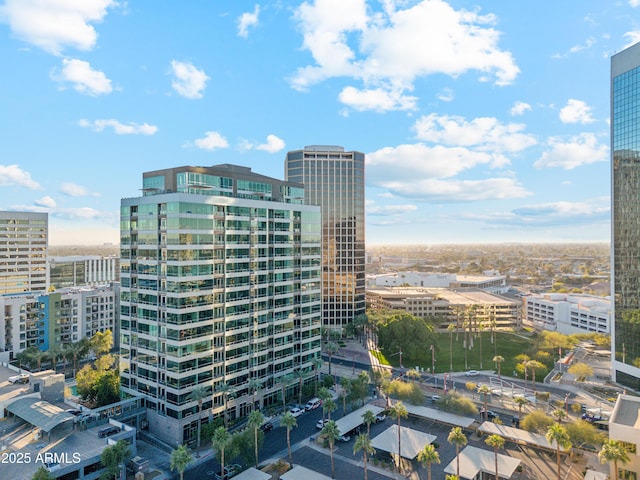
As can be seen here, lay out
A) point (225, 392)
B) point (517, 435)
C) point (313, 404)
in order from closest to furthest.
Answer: point (517, 435) < point (225, 392) < point (313, 404)

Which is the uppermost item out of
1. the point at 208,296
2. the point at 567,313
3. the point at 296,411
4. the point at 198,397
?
the point at 208,296

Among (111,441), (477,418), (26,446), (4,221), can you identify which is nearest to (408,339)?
(477,418)

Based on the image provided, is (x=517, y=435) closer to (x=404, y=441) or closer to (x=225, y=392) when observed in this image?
(x=404, y=441)

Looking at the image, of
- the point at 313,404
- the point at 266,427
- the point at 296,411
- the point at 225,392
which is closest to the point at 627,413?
the point at 313,404

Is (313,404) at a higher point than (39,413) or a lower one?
lower

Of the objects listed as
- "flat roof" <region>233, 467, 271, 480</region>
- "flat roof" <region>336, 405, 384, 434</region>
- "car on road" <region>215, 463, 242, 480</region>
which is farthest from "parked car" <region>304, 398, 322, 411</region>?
"flat roof" <region>233, 467, 271, 480</region>

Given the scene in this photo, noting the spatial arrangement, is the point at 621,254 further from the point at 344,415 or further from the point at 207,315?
the point at 207,315
